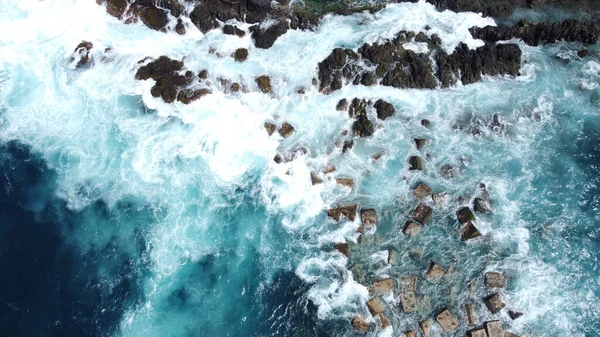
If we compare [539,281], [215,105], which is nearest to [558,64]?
[539,281]

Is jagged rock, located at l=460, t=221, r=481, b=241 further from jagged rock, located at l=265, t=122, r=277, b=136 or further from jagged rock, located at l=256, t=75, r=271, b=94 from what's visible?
jagged rock, located at l=256, t=75, r=271, b=94

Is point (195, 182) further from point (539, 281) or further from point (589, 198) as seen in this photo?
point (589, 198)

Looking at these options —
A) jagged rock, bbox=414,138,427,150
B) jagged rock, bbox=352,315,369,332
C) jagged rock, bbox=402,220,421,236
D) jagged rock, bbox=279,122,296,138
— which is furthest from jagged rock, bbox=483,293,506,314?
jagged rock, bbox=279,122,296,138

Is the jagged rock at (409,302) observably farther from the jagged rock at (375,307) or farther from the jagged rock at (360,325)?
the jagged rock at (360,325)

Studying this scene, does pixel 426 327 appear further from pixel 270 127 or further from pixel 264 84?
pixel 264 84

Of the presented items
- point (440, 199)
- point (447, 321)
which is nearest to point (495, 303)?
point (447, 321)

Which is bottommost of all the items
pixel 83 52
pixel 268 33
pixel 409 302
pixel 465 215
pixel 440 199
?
pixel 409 302
